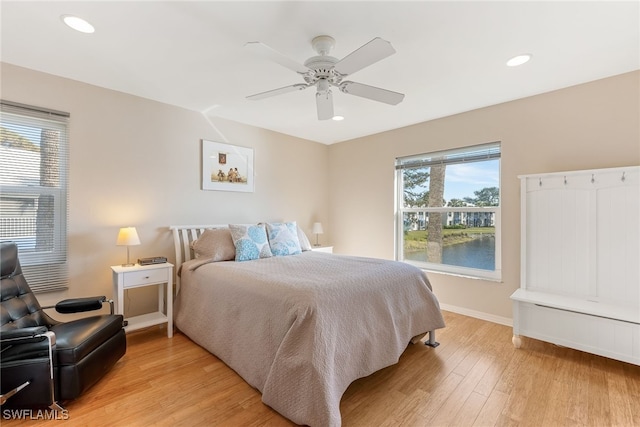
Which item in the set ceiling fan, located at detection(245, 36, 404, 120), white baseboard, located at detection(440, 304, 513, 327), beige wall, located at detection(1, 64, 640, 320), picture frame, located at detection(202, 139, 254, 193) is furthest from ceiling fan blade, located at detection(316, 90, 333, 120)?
white baseboard, located at detection(440, 304, 513, 327)

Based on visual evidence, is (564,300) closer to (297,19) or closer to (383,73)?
(383,73)

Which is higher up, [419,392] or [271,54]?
[271,54]

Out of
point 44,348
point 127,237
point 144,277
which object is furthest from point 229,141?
point 44,348

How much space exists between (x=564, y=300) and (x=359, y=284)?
6.44 feet

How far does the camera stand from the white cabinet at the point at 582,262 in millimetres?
2326

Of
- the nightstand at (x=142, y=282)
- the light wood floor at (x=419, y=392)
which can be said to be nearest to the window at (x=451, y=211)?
the light wood floor at (x=419, y=392)

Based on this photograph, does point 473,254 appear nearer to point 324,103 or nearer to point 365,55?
point 324,103

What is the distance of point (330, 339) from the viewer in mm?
1703

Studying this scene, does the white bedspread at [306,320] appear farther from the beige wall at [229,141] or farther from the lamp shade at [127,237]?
the beige wall at [229,141]

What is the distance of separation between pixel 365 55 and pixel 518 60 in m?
1.50

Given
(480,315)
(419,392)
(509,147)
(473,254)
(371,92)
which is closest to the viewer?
(419,392)

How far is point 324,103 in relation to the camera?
7.42ft

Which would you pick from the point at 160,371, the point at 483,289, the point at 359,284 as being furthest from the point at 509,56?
the point at 160,371

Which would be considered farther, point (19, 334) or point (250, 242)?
point (250, 242)
